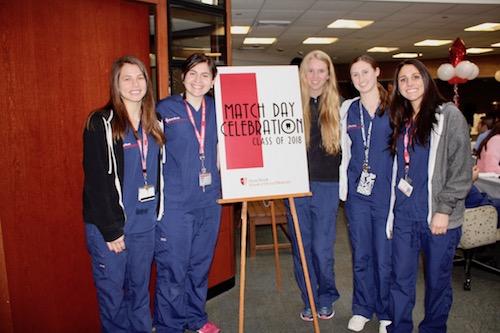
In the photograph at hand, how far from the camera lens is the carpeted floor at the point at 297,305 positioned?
2.58 metres

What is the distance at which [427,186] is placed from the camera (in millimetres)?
2082

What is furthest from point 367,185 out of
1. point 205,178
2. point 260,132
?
point 205,178

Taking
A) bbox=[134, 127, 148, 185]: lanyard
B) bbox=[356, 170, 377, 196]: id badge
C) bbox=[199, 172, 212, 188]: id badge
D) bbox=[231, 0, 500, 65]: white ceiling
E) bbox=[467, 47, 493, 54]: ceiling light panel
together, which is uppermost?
bbox=[467, 47, 493, 54]: ceiling light panel

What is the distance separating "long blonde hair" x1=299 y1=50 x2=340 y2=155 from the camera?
245 cm

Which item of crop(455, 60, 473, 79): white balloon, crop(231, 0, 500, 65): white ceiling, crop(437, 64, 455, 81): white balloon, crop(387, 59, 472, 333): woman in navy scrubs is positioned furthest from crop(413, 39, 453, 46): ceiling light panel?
crop(387, 59, 472, 333): woman in navy scrubs

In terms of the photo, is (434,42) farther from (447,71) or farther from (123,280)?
(123,280)

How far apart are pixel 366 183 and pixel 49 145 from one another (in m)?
1.78

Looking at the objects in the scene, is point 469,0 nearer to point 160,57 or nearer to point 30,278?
point 160,57

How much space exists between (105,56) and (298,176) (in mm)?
1305

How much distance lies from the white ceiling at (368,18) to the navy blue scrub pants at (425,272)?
192 inches

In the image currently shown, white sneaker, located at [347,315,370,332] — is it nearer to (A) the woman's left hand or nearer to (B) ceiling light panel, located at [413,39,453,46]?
(A) the woman's left hand

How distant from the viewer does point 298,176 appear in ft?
7.53

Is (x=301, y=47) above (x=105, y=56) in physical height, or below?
above

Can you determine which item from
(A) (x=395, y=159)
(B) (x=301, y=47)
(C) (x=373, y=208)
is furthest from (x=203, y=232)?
(B) (x=301, y=47)
